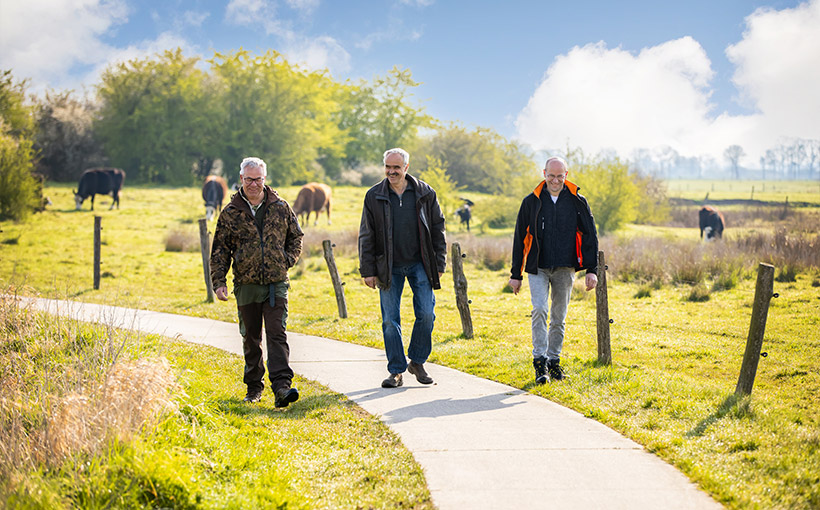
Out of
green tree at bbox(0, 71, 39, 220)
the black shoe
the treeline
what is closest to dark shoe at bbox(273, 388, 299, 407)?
the black shoe

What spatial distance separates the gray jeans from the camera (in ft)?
21.2

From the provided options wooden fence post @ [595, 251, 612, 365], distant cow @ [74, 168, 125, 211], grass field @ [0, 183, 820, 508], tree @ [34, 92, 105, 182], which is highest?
tree @ [34, 92, 105, 182]

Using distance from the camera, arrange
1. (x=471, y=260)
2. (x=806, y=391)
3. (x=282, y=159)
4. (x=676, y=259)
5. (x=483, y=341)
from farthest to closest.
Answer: (x=282, y=159) < (x=471, y=260) < (x=676, y=259) < (x=483, y=341) < (x=806, y=391)

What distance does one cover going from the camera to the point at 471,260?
74.0ft

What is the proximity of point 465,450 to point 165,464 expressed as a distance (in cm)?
204

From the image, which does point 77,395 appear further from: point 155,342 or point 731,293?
point 731,293

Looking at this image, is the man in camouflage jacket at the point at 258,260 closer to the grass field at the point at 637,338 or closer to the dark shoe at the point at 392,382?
the dark shoe at the point at 392,382

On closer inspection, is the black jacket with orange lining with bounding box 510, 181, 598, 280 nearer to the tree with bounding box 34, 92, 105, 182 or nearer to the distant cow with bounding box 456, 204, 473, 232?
the distant cow with bounding box 456, 204, 473, 232

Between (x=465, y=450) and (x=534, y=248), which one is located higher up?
(x=534, y=248)

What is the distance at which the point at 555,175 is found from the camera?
634cm

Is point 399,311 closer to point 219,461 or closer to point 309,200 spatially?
point 219,461

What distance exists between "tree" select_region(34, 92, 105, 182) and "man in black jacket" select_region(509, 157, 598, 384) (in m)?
46.6

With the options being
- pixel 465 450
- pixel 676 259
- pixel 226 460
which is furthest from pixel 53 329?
pixel 676 259

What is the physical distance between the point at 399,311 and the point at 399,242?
68cm
